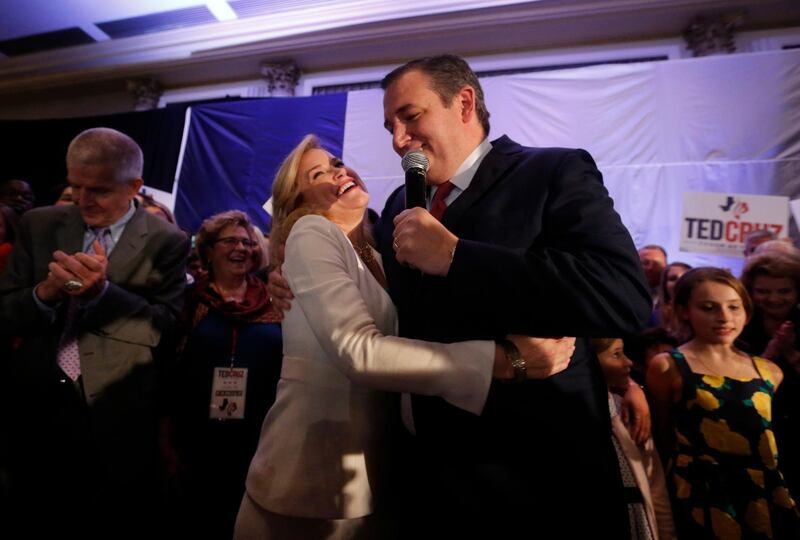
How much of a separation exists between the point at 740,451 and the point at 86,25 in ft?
26.3

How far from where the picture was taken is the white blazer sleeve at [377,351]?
2.77 ft

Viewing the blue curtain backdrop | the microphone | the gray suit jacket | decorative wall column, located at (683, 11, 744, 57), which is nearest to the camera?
the microphone

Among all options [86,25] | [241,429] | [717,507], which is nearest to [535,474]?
[717,507]

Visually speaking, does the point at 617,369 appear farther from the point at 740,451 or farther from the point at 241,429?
the point at 241,429

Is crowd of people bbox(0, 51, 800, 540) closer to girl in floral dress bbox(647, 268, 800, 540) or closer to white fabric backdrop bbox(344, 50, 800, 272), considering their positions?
girl in floral dress bbox(647, 268, 800, 540)

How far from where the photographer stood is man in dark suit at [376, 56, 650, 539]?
80 centimetres

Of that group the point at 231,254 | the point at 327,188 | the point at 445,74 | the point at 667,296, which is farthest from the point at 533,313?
the point at 667,296

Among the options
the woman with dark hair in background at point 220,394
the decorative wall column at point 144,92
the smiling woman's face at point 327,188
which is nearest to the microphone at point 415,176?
the smiling woman's face at point 327,188

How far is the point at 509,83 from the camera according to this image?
14.6 ft

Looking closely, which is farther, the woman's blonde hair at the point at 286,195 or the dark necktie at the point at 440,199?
the woman's blonde hair at the point at 286,195

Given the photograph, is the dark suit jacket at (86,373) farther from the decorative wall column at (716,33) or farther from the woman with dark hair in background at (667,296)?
the decorative wall column at (716,33)

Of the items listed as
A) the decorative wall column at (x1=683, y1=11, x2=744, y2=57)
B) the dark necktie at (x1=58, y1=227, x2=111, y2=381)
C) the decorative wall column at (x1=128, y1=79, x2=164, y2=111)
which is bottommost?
the dark necktie at (x1=58, y1=227, x2=111, y2=381)

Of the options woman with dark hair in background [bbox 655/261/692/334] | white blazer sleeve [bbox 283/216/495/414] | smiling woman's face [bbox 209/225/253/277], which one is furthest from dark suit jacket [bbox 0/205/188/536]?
woman with dark hair in background [bbox 655/261/692/334]

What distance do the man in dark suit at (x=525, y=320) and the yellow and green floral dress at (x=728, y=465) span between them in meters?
1.22
